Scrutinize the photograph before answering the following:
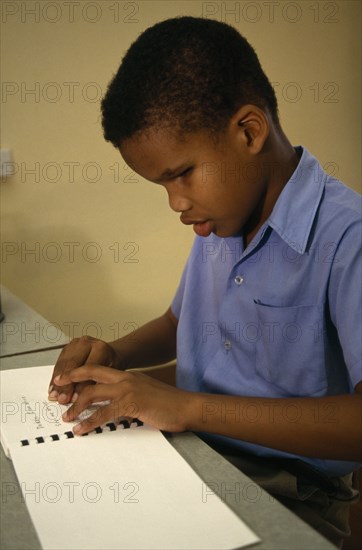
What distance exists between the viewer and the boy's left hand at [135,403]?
758mm

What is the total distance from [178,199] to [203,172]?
2.2 inches

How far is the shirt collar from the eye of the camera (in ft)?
2.79

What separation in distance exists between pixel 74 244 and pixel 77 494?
4.70 feet

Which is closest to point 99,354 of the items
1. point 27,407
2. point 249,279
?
point 27,407

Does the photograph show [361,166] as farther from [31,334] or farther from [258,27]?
[31,334]

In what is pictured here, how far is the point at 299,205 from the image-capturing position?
0.86 metres

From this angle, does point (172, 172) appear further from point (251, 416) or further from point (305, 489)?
point (305, 489)

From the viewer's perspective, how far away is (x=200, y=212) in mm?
862

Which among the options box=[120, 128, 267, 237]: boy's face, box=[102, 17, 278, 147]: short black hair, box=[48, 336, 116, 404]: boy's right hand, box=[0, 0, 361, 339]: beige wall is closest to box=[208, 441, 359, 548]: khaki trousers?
box=[48, 336, 116, 404]: boy's right hand

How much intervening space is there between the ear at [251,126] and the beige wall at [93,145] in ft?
3.94

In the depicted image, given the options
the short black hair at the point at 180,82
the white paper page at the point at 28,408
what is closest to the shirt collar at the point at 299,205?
the short black hair at the point at 180,82

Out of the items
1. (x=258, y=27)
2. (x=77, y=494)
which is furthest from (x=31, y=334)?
(x=258, y=27)

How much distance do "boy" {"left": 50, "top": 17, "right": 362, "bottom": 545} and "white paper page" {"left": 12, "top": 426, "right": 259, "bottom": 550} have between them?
0.16 feet

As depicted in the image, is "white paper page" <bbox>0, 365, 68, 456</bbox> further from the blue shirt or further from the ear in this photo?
the ear
